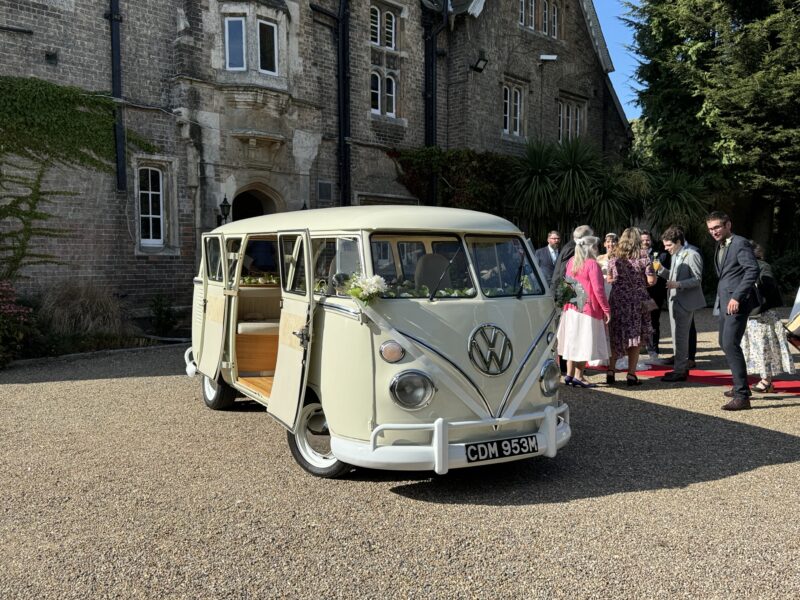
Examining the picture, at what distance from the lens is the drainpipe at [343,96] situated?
15.7 m

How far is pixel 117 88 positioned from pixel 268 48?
10.8 feet

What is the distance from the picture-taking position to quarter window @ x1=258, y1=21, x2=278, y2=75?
46.1ft

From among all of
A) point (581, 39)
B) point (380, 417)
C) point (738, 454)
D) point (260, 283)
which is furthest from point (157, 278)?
point (581, 39)

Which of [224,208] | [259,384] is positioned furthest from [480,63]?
[259,384]

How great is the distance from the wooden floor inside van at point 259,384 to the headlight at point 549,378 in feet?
7.62

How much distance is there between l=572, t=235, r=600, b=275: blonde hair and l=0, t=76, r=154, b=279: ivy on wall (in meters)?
9.24

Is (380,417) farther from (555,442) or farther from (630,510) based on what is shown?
(630,510)

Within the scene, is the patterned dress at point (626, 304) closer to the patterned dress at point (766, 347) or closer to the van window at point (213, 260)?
the patterned dress at point (766, 347)

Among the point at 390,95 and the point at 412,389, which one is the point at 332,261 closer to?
the point at 412,389

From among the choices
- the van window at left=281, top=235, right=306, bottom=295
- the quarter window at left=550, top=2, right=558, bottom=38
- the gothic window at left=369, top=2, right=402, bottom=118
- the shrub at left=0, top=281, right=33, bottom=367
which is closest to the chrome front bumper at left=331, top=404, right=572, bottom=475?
the van window at left=281, top=235, right=306, bottom=295

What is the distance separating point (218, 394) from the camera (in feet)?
22.7

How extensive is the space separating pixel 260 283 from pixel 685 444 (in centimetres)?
433

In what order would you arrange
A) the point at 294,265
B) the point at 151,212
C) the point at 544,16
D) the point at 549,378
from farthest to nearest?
1. the point at 544,16
2. the point at 151,212
3. the point at 294,265
4. the point at 549,378

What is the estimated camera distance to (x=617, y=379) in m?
8.61
